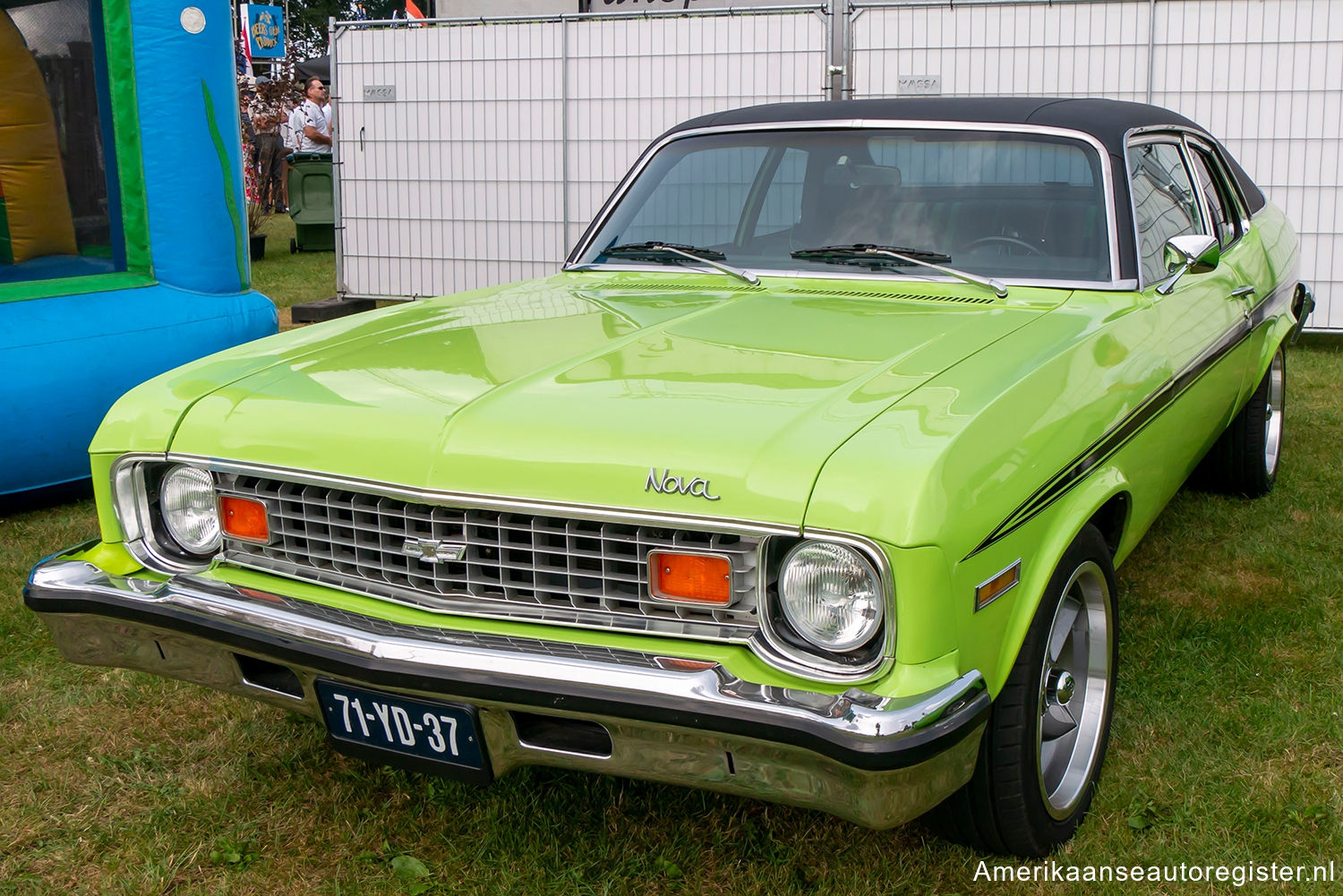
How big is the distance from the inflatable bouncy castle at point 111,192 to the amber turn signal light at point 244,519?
269cm

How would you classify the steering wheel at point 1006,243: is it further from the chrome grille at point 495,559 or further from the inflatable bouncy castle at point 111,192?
the inflatable bouncy castle at point 111,192

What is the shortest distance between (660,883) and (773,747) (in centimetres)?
70

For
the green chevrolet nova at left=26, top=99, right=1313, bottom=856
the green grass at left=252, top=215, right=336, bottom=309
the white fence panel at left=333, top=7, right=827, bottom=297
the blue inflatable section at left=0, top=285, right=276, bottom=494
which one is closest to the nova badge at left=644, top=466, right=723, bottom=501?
the green chevrolet nova at left=26, top=99, right=1313, bottom=856

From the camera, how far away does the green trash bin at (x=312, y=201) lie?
13.4 metres

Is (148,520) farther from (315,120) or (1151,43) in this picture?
(315,120)

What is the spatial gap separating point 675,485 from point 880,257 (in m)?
1.53

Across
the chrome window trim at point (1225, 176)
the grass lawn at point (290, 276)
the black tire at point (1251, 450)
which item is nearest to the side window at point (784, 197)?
the chrome window trim at point (1225, 176)

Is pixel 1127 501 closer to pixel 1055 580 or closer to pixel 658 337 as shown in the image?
pixel 1055 580

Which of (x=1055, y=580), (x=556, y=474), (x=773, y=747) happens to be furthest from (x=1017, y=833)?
(x=556, y=474)

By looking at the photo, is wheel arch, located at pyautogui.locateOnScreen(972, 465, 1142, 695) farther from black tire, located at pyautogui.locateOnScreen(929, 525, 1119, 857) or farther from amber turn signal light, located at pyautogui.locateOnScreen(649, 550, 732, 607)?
amber turn signal light, located at pyautogui.locateOnScreen(649, 550, 732, 607)

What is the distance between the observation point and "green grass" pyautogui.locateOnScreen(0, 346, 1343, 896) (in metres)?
2.53

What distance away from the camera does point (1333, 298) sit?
26.3ft

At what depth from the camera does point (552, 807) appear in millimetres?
2742

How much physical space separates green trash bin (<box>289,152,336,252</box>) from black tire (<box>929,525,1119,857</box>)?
1181 cm
